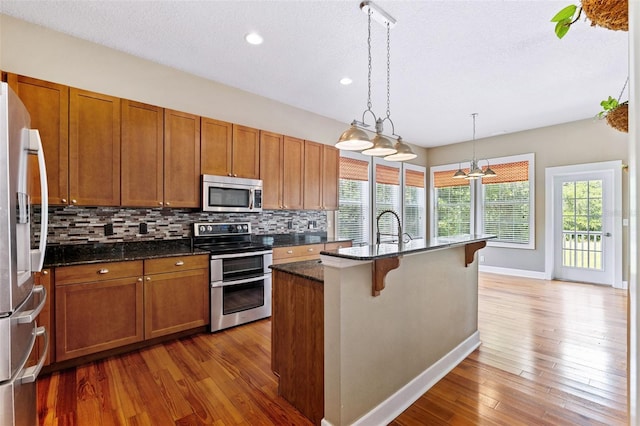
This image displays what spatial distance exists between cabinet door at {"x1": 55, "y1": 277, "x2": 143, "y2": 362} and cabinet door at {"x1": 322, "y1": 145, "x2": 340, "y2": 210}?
9.08ft

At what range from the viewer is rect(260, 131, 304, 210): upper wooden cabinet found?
154 inches

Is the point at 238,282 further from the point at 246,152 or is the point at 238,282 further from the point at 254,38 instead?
the point at 254,38

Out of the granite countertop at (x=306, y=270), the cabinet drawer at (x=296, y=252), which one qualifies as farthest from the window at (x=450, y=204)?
the granite countertop at (x=306, y=270)

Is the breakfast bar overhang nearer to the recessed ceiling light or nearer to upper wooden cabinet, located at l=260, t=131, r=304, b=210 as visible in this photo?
the recessed ceiling light

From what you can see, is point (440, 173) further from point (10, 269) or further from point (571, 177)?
point (10, 269)

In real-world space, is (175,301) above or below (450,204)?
below

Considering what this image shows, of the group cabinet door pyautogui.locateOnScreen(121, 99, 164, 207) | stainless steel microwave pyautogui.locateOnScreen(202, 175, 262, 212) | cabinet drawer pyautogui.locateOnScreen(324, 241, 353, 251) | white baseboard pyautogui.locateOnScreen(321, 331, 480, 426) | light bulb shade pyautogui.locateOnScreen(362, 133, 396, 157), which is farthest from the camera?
cabinet drawer pyautogui.locateOnScreen(324, 241, 353, 251)

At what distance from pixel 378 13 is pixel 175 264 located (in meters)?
2.88

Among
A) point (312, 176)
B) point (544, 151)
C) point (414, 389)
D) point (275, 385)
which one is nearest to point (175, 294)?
point (275, 385)

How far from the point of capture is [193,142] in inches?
130

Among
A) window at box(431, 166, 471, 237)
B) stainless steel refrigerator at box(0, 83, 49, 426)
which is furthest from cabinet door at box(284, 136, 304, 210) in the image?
window at box(431, 166, 471, 237)

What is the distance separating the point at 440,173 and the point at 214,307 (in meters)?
6.05

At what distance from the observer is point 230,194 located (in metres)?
3.57

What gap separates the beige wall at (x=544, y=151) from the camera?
16.2 feet
